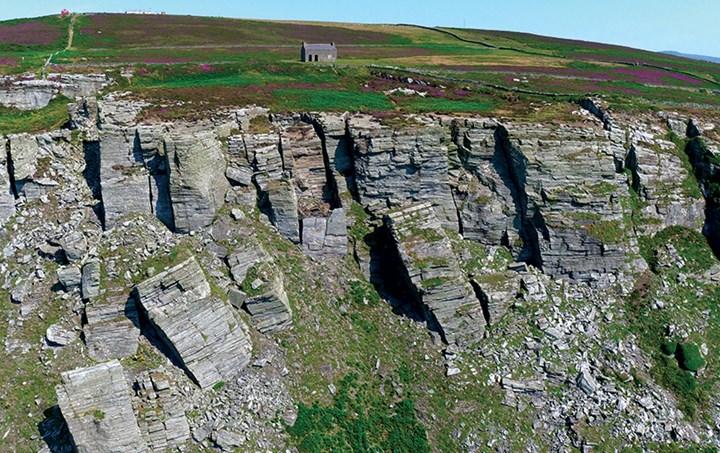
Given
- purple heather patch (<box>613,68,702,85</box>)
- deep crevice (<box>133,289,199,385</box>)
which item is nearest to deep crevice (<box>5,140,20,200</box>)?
deep crevice (<box>133,289,199,385</box>)

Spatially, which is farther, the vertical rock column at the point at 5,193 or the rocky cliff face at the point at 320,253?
the vertical rock column at the point at 5,193

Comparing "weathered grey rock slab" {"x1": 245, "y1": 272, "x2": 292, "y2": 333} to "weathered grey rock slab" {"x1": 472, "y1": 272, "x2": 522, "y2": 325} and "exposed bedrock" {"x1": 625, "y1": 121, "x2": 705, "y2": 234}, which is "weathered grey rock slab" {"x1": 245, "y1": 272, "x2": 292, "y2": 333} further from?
"exposed bedrock" {"x1": 625, "y1": 121, "x2": 705, "y2": 234}

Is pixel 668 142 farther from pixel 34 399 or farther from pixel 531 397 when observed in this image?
pixel 34 399

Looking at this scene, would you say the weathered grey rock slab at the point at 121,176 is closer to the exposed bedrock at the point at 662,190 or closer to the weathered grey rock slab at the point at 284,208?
the weathered grey rock slab at the point at 284,208

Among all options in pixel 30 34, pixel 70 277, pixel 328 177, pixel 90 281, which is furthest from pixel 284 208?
pixel 30 34

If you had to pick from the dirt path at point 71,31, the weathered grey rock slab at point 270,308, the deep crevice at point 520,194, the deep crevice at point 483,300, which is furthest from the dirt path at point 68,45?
the deep crevice at point 483,300
